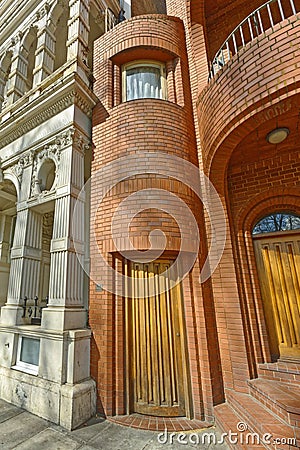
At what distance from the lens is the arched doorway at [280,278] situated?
3686 mm

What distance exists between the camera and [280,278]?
3.88m

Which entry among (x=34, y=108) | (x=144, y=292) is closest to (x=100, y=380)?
(x=144, y=292)

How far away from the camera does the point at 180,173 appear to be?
4355 millimetres

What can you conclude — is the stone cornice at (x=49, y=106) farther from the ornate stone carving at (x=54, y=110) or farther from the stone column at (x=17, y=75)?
the stone column at (x=17, y=75)

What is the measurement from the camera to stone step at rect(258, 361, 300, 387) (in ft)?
10.6

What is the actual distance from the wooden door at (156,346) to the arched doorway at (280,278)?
4.90 ft

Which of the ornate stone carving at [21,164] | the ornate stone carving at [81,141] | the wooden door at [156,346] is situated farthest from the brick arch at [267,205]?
the ornate stone carving at [21,164]

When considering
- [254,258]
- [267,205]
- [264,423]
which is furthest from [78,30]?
[264,423]

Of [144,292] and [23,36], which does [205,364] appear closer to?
[144,292]

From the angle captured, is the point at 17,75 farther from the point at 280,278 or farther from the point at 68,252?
the point at 280,278

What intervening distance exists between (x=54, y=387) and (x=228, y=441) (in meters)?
2.53

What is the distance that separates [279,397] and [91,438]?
8.21ft

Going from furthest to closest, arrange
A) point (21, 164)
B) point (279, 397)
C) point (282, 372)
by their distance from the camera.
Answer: point (21, 164)
point (282, 372)
point (279, 397)

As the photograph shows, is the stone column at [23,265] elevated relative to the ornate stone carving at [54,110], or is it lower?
lower
